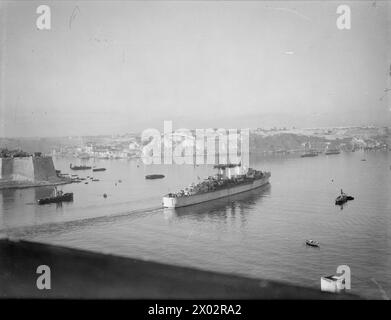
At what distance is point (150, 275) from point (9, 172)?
12.3 meters

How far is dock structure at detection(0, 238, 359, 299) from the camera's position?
5762mm

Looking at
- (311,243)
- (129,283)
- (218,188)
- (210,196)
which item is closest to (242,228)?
(311,243)

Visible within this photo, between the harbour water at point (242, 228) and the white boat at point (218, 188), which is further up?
the white boat at point (218, 188)

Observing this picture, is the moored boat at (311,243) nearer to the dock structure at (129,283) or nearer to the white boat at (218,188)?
the dock structure at (129,283)

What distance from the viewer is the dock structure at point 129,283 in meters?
5.76

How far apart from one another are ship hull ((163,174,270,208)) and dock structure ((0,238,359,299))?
202 inches

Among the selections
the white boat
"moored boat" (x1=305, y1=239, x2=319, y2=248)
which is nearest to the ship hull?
the white boat

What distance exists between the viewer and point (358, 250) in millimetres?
7395

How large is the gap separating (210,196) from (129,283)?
8399mm

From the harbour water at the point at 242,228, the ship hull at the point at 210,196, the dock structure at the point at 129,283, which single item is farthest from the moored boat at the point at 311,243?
the ship hull at the point at 210,196

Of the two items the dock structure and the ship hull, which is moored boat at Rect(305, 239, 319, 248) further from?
the ship hull

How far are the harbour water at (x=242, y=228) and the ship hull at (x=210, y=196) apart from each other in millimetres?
255

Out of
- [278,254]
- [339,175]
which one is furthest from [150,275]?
[339,175]

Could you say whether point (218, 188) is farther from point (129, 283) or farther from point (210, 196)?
point (129, 283)
